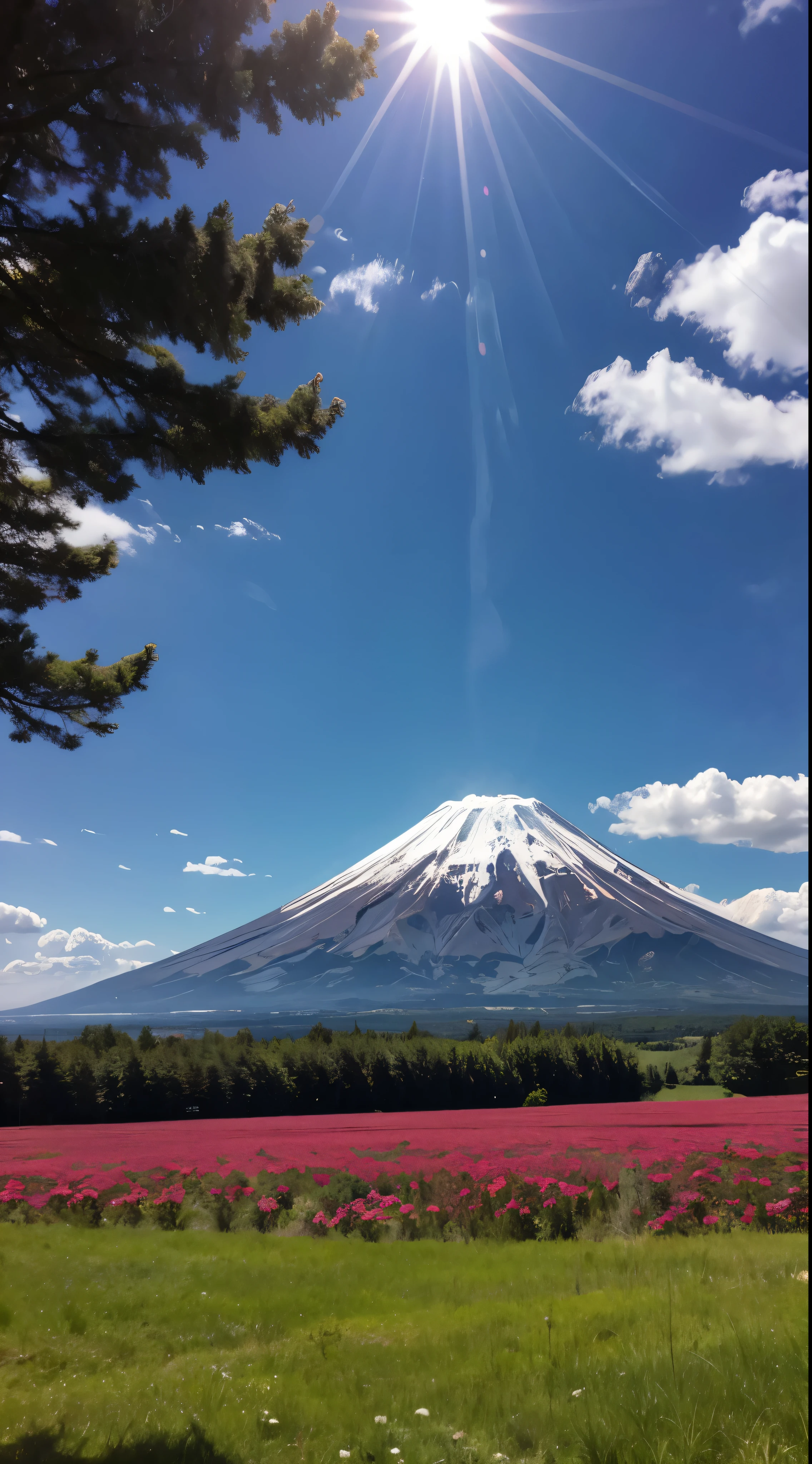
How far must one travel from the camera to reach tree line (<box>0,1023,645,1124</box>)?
2667 cm

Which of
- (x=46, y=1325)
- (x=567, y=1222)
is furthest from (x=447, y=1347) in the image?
(x=567, y=1222)

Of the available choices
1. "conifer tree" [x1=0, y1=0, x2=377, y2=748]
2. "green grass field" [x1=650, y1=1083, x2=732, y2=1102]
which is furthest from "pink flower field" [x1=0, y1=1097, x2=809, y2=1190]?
"green grass field" [x1=650, y1=1083, x2=732, y2=1102]

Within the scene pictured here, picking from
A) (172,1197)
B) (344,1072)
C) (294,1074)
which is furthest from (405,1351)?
(344,1072)

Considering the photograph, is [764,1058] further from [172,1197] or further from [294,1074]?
[172,1197]

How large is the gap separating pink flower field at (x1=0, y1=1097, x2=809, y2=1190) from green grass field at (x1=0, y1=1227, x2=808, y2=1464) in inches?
101

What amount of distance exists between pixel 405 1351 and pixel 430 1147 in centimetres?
789

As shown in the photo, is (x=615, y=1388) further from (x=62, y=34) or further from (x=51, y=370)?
(x=62, y=34)

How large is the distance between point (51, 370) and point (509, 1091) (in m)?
38.6

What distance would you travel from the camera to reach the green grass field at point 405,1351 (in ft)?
11.9

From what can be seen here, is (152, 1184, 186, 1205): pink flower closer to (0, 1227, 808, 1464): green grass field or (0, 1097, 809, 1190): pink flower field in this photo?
(0, 1097, 809, 1190): pink flower field

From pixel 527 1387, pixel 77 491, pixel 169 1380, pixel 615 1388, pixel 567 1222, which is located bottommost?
pixel 567 1222

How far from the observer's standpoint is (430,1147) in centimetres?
1232

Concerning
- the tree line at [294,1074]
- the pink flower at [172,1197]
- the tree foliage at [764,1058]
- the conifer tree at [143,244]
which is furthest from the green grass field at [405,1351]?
the tree foliage at [764,1058]

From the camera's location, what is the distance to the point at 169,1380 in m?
4.61
